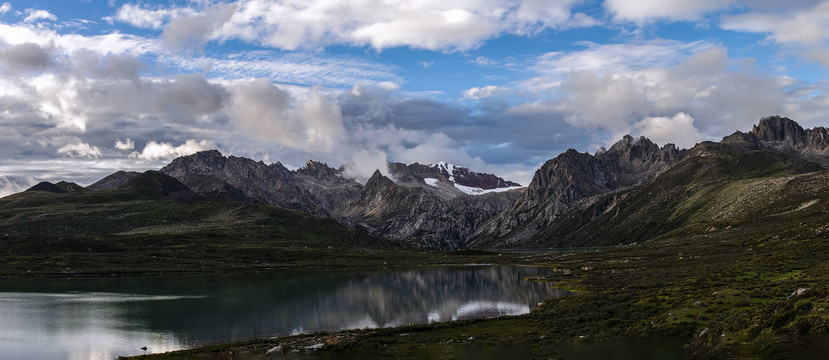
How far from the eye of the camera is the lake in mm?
72938

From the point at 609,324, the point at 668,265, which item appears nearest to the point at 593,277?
the point at 668,265

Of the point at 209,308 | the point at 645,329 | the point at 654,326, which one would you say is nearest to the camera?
the point at 645,329

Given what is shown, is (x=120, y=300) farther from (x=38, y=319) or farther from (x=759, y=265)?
(x=759, y=265)

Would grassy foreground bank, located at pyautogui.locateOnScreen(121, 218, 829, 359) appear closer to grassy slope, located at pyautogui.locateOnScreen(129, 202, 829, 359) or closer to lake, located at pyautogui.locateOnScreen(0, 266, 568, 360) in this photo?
grassy slope, located at pyautogui.locateOnScreen(129, 202, 829, 359)

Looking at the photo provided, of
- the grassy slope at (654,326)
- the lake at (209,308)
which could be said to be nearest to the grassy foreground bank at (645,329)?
the grassy slope at (654,326)

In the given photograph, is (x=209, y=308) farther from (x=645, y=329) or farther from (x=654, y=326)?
(x=654, y=326)

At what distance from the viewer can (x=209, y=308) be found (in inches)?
4035

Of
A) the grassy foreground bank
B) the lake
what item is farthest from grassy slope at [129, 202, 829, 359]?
the lake

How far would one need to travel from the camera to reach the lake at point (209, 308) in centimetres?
7294

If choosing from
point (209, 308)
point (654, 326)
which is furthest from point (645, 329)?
point (209, 308)

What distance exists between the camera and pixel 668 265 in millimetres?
146875

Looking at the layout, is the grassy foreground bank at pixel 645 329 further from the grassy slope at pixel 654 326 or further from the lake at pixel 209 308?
the lake at pixel 209 308

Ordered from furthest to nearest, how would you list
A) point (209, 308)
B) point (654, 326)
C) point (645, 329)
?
point (209, 308) < point (654, 326) < point (645, 329)

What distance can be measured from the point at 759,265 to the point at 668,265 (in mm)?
52653
